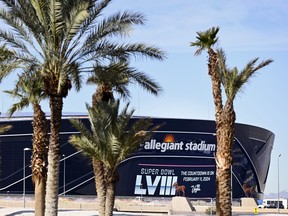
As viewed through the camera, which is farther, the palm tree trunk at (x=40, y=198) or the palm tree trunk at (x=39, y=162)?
the palm tree trunk at (x=39, y=162)

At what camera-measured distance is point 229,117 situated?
2764 cm

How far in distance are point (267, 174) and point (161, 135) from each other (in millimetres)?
27465

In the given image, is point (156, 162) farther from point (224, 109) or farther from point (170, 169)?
point (224, 109)

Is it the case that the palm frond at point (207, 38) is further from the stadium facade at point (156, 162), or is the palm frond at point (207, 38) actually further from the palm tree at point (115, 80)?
the stadium facade at point (156, 162)

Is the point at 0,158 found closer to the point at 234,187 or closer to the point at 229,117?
the point at 234,187

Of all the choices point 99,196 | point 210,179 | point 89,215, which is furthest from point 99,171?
point 210,179

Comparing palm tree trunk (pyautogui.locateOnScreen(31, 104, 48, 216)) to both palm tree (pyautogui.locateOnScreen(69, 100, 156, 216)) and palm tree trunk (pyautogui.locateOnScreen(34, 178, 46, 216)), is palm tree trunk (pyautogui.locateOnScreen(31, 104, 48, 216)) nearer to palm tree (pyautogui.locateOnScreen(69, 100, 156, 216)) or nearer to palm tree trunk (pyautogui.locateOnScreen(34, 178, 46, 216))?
palm tree trunk (pyautogui.locateOnScreen(34, 178, 46, 216))

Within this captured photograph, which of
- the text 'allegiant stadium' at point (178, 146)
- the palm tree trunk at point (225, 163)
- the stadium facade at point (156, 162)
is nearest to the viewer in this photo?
the palm tree trunk at point (225, 163)

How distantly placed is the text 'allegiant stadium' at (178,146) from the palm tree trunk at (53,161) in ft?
231

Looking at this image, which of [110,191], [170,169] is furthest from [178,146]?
[110,191]

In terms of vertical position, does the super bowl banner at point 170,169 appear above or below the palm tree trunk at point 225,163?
above

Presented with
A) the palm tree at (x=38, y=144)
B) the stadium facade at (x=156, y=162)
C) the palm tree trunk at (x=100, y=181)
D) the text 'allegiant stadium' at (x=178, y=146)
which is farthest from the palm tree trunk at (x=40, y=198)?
the text 'allegiant stadium' at (x=178, y=146)

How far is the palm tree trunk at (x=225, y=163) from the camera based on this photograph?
89.9ft

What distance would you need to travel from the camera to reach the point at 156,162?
10181 centimetres
